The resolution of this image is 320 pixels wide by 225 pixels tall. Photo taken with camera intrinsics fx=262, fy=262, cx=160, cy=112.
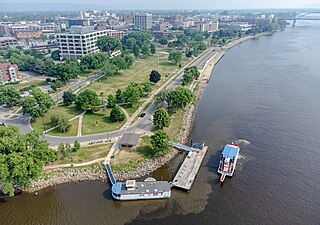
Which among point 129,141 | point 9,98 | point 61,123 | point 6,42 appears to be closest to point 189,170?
point 129,141

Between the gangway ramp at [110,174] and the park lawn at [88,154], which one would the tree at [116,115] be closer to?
the park lawn at [88,154]

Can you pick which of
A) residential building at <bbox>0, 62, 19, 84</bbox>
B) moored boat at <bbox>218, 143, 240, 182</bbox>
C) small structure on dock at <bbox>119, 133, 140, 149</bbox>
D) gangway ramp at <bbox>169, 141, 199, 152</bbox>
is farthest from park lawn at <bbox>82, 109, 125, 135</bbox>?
residential building at <bbox>0, 62, 19, 84</bbox>

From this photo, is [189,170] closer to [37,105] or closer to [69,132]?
[69,132]

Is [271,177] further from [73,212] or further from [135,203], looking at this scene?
[73,212]

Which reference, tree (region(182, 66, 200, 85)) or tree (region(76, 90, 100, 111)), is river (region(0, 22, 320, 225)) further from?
tree (region(76, 90, 100, 111))

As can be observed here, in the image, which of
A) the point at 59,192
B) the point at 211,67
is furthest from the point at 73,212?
the point at 211,67

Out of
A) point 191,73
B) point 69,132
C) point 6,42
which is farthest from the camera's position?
point 6,42
